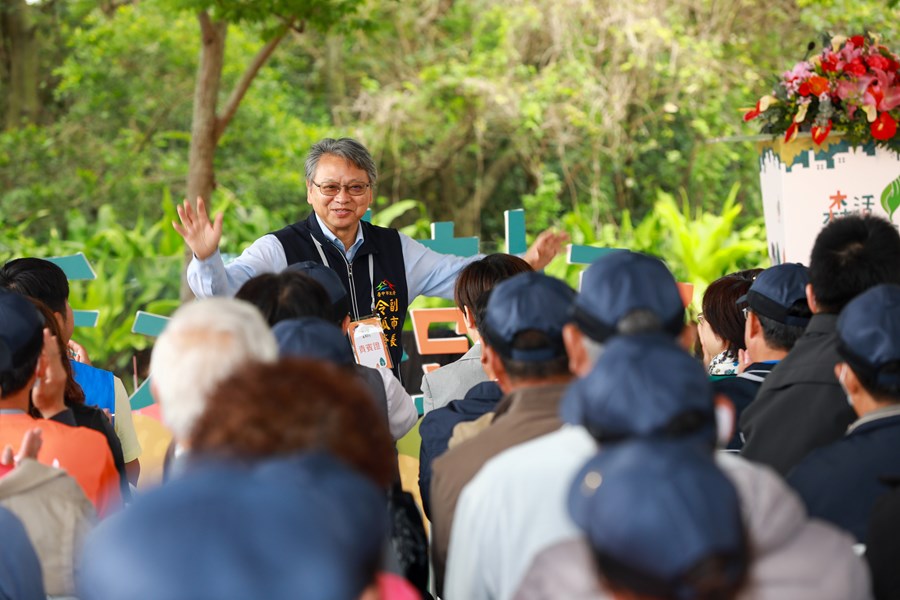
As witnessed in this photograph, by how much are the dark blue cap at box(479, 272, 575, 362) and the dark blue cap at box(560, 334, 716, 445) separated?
0.58 metres

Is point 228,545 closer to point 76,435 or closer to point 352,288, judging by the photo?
point 76,435

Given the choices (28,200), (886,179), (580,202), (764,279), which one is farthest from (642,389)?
(580,202)

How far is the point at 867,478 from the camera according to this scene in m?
2.15

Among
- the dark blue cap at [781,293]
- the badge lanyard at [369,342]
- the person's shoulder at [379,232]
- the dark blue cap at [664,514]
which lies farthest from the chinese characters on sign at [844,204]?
the dark blue cap at [664,514]

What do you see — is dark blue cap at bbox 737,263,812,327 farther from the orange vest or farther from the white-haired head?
the orange vest

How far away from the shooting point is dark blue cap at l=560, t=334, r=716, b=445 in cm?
157

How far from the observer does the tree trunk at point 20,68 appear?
11.1 meters

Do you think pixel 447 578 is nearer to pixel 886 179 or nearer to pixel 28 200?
pixel 886 179

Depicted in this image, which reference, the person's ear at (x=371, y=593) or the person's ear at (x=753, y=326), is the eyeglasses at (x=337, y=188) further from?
the person's ear at (x=371, y=593)

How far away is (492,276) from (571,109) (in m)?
7.85

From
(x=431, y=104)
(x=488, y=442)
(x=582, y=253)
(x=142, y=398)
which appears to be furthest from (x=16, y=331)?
(x=431, y=104)

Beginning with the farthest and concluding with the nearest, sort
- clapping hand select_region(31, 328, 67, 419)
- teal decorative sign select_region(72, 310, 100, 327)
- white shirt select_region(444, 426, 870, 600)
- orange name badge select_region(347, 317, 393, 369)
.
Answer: teal decorative sign select_region(72, 310, 100, 327)
orange name badge select_region(347, 317, 393, 369)
clapping hand select_region(31, 328, 67, 419)
white shirt select_region(444, 426, 870, 600)

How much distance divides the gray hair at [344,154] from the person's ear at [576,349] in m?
1.74

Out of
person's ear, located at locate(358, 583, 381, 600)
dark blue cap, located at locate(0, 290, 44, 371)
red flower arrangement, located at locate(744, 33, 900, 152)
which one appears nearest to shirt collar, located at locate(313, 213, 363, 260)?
dark blue cap, located at locate(0, 290, 44, 371)
